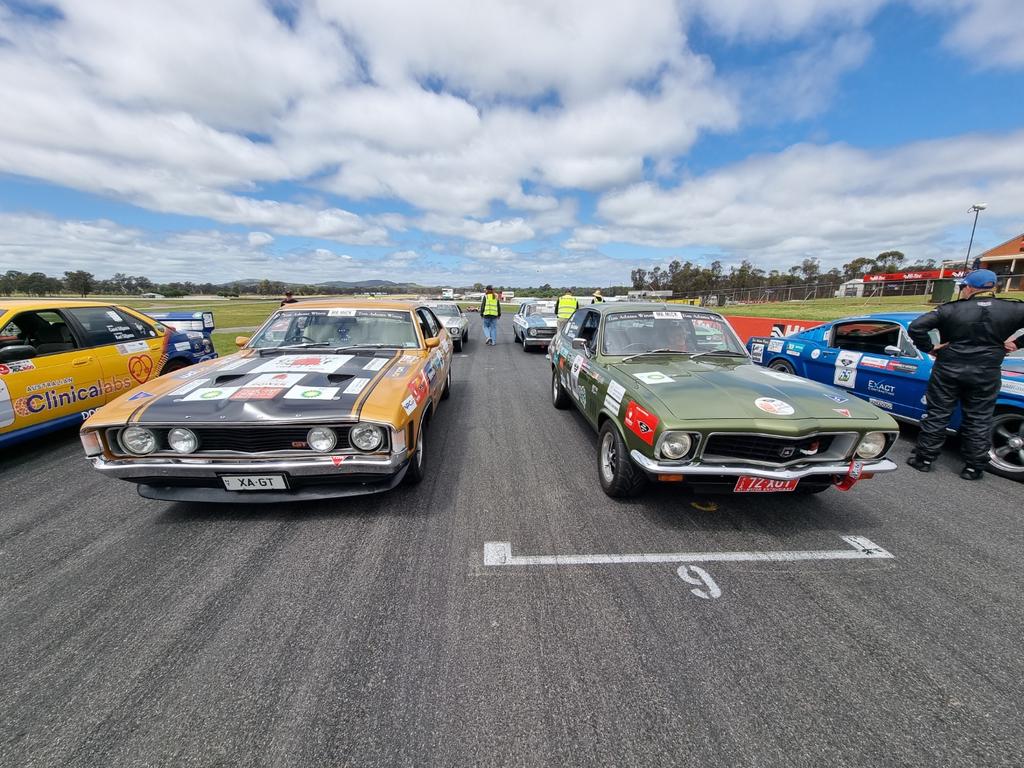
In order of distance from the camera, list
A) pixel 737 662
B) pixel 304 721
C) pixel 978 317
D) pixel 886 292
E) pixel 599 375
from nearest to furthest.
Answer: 1. pixel 304 721
2. pixel 737 662
3. pixel 978 317
4. pixel 599 375
5. pixel 886 292

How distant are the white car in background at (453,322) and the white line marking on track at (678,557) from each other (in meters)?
8.50

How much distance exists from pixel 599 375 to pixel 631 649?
230 cm

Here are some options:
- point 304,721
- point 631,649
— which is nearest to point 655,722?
point 631,649

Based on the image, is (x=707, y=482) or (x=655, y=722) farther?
(x=707, y=482)

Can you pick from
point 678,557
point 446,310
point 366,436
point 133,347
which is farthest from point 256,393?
point 446,310

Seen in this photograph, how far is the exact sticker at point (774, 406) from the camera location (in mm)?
2686

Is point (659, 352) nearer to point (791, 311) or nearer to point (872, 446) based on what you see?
point (872, 446)

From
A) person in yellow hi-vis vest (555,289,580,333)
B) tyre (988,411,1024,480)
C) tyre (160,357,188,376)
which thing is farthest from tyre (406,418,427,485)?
person in yellow hi-vis vest (555,289,580,333)

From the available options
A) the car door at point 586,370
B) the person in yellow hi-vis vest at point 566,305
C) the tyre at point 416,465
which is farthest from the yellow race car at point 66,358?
the person in yellow hi-vis vest at point 566,305

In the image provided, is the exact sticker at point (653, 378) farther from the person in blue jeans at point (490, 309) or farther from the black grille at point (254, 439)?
the person in blue jeans at point (490, 309)

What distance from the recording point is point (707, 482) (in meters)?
2.69

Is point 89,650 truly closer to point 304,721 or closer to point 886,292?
point 304,721

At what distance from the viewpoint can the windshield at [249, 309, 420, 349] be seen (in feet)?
14.4

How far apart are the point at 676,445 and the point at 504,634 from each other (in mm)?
1488
